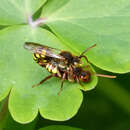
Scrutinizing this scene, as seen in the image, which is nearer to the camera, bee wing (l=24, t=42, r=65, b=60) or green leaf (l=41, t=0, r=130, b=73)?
bee wing (l=24, t=42, r=65, b=60)

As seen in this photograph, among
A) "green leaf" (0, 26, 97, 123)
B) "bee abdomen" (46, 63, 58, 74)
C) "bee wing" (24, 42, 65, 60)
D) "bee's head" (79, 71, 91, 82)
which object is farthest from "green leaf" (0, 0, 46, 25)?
"bee's head" (79, 71, 91, 82)

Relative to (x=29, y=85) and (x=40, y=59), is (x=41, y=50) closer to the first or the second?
(x=40, y=59)

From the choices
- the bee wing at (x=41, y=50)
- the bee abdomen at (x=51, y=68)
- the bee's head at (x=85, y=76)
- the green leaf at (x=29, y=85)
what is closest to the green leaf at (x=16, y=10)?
the green leaf at (x=29, y=85)

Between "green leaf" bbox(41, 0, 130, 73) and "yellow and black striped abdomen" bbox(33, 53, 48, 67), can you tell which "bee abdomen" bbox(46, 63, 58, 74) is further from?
"green leaf" bbox(41, 0, 130, 73)

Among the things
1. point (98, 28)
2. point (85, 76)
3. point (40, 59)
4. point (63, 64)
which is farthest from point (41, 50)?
point (98, 28)

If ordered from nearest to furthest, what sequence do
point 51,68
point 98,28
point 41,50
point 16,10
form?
1. point 41,50
2. point 51,68
3. point 98,28
4. point 16,10

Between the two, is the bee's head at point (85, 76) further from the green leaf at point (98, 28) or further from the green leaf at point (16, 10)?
the green leaf at point (16, 10)

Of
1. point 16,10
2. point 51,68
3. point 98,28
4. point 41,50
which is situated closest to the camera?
point 41,50

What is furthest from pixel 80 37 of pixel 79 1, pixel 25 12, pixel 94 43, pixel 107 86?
pixel 107 86
